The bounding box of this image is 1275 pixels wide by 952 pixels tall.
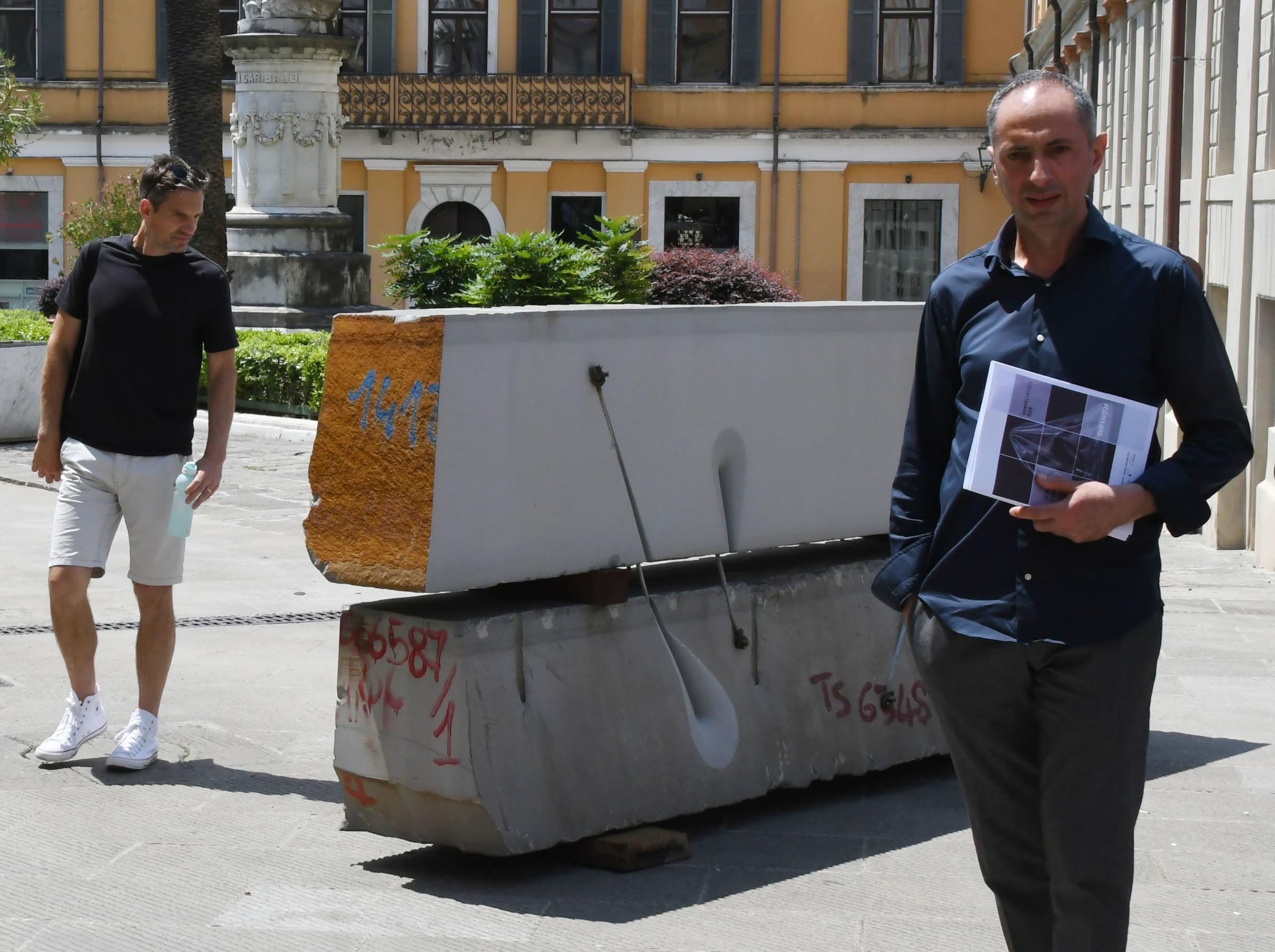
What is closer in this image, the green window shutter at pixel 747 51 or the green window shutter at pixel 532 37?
the green window shutter at pixel 747 51

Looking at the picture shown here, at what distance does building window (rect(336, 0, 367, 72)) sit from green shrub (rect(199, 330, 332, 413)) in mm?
17417

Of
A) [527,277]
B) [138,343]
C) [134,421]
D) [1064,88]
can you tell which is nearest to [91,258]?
[138,343]

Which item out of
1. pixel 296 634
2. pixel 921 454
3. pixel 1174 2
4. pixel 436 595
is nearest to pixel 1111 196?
pixel 1174 2

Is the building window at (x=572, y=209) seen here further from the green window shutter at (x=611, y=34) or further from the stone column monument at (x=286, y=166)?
the stone column monument at (x=286, y=166)

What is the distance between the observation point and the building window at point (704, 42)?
34.2 meters

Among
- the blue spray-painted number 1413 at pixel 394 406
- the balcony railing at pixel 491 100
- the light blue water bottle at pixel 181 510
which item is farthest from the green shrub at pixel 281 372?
the balcony railing at pixel 491 100

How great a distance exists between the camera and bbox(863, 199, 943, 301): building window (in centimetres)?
3409

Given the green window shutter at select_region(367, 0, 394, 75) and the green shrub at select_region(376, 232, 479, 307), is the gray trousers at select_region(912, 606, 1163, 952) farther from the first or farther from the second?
the green window shutter at select_region(367, 0, 394, 75)

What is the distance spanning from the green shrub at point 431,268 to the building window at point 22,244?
1694cm

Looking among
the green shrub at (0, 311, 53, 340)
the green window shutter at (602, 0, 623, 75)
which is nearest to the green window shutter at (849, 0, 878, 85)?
the green window shutter at (602, 0, 623, 75)

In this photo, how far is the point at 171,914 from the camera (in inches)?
173

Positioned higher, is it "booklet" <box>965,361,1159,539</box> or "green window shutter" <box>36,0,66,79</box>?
"green window shutter" <box>36,0,66,79</box>

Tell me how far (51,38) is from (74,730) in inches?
1237

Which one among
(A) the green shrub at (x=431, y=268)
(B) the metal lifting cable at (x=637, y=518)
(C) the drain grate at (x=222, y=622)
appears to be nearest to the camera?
(B) the metal lifting cable at (x=637, y=518)
